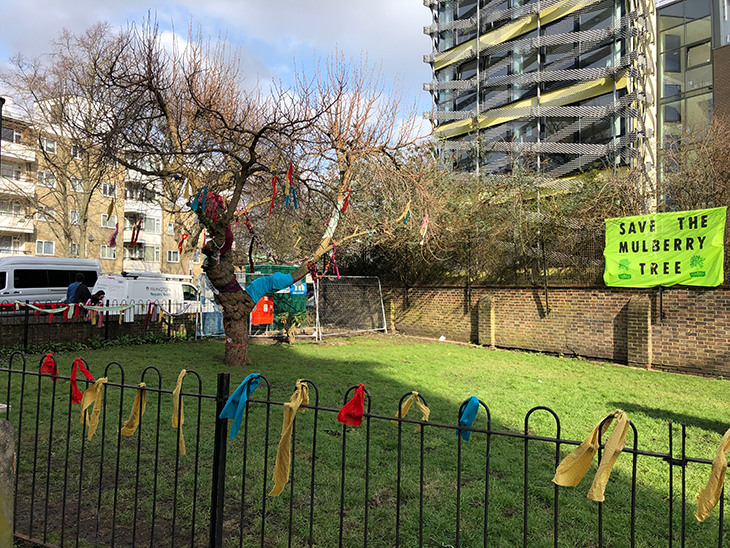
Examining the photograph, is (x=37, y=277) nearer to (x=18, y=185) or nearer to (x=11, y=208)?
(x=18, y=185)

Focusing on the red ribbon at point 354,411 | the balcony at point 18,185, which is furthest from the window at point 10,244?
the red ribbon at point 354,411

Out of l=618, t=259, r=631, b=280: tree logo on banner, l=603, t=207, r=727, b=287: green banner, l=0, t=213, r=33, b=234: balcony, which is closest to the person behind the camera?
l=603, t=207, r=727, b=287: green banner

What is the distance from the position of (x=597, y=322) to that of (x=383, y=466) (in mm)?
9129

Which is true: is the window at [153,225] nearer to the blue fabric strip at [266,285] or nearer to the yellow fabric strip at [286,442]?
the blue fabric strip at [266,285]

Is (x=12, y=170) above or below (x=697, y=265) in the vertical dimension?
above

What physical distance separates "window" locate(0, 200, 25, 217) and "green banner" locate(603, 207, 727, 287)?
35.9 metres

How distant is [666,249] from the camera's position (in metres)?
10.6

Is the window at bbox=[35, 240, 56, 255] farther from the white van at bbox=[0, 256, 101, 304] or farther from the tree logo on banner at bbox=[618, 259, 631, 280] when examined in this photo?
the tree logo on banner at bbox=[618, 259, 631, 280]

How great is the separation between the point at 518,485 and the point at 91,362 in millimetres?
8713

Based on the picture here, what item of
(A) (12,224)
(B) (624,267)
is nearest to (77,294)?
(B) (624,267)

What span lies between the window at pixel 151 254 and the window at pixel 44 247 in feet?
23.8

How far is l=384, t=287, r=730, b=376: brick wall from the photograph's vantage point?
10039 mm

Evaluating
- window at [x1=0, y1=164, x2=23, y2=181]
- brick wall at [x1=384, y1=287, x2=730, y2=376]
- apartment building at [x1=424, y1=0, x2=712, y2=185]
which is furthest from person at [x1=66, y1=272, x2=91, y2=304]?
window at [x1=0, y1=164, x2=23, y2=181]

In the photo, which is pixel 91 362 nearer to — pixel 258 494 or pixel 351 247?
pixel 258 494
